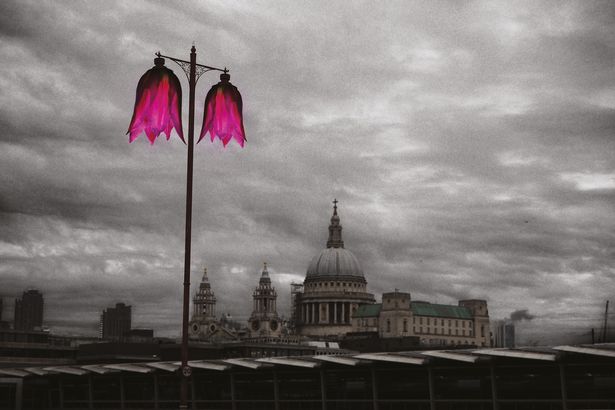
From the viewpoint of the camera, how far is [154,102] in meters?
36.0

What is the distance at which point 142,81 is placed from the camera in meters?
36.1

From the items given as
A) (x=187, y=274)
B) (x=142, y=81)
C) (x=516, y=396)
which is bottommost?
(x=516, y=396)

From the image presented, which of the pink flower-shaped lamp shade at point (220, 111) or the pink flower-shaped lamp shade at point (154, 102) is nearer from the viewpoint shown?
the pink flower-shaped lamp shade at point (154, 102)

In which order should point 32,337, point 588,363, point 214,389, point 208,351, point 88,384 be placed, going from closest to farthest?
1. point 588,363
2. point 214,389
3. point 88,384
4. point 32,337
5. point 208,351

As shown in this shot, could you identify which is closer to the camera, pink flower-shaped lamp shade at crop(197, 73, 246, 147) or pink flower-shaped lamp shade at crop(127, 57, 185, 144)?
pink flower-shaped lamp shade at crop(127, 57, 185, 144)

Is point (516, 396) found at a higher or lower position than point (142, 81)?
lower

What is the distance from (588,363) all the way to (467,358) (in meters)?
9.45

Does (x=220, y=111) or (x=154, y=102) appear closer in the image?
(x=154, y=102)

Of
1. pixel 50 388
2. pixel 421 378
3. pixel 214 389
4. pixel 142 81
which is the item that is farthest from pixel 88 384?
pixel 142 81

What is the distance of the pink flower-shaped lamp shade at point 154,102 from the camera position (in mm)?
35938

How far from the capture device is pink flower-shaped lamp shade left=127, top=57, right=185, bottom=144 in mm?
35938

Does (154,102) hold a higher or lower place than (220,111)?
lower

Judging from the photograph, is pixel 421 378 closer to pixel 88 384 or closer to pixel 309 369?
pixel 309 369

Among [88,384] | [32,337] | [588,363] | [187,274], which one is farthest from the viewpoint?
[32,337]
